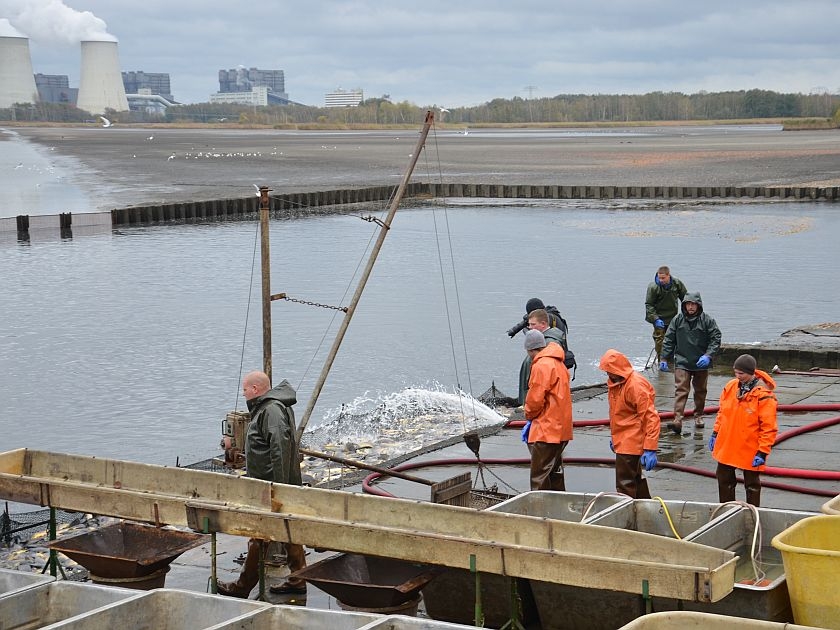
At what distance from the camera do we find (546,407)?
36.6 ft

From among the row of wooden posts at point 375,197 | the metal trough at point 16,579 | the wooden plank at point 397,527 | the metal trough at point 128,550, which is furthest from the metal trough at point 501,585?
the row of wooden posts at point 375,197

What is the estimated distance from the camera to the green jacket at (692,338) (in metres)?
14.5

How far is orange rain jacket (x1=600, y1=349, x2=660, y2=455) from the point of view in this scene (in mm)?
10867

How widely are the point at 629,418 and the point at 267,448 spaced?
3.29 meters

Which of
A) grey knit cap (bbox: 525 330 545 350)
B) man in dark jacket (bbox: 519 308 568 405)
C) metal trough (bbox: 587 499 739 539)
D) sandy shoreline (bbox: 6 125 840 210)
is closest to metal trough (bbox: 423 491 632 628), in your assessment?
metal trough (bbox: 587 499 739 539)

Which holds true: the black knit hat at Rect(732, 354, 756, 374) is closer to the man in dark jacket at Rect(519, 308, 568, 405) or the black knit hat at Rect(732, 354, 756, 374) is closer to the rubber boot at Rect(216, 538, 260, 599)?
the man in dark jacket at Rect(519, 308, 568, 405)

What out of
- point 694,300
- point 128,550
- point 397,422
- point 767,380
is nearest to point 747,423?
point 767,380

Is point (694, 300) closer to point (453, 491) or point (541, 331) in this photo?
point (541, 331)

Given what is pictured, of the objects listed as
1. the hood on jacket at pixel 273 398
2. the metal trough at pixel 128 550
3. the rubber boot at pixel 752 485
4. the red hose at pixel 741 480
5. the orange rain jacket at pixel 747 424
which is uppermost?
the hood on jacket at pixel 273 398

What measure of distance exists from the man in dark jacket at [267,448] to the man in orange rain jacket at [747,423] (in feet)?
12.5

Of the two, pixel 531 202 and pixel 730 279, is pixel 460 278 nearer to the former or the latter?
pixel 730 279

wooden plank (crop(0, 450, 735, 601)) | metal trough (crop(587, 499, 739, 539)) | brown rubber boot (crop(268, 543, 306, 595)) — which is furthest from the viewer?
brown rubber boot (crop(268, 543, 306, 595))

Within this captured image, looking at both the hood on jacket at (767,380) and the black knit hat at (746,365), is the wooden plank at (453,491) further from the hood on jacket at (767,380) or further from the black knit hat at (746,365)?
the hood on jacket at (767,380)

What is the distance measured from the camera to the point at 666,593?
7.75 metres
